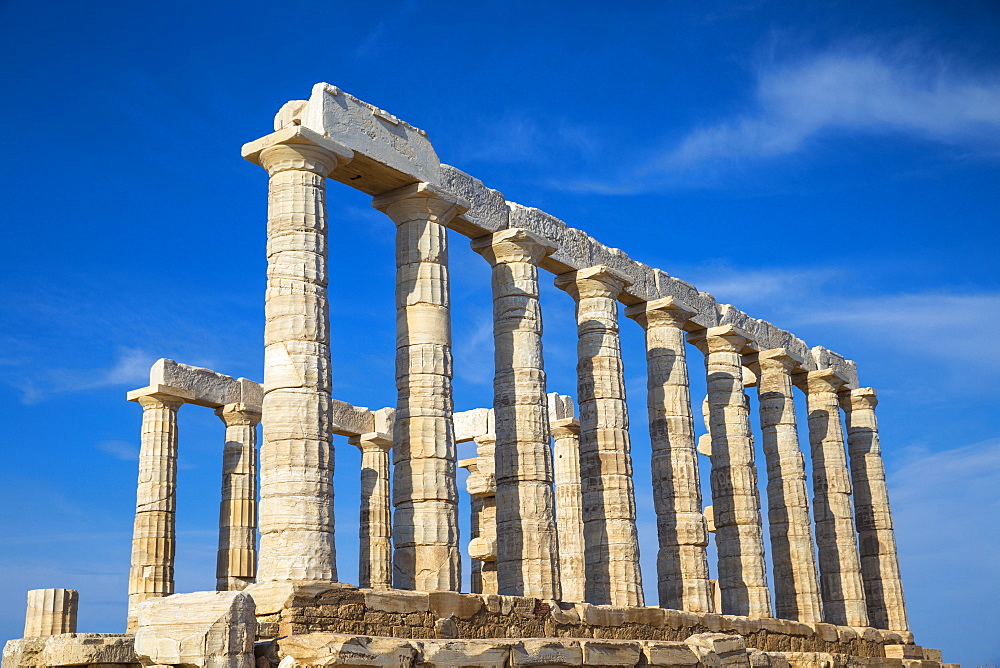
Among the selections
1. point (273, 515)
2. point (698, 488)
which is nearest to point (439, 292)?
point (273, 515)

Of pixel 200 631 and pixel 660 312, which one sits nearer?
pixel 200 631

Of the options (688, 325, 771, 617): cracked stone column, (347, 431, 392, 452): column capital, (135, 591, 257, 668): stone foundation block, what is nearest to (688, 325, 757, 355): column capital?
(688, 325, 771, 617): cracked stone column

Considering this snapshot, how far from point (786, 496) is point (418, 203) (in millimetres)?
13647

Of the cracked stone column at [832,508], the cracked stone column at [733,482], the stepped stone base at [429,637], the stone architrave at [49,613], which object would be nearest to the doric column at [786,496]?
the cracked stone column at [733,482]

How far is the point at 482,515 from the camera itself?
3416cm

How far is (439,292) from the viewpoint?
62.5ft

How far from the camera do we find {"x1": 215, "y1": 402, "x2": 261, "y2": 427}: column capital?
88.7 feet

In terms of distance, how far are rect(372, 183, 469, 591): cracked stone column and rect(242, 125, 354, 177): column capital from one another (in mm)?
2041

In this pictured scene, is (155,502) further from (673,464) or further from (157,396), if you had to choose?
(673,464)

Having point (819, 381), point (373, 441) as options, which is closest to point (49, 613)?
point (373, 441)

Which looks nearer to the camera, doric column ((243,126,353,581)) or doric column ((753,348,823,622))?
doric column ((243,126,353,581))

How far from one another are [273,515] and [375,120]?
655cm

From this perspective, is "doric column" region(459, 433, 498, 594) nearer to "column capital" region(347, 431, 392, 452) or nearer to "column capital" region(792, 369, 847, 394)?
"column capital" region(347, 431, 392, 452)

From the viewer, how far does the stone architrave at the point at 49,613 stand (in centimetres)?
1730
